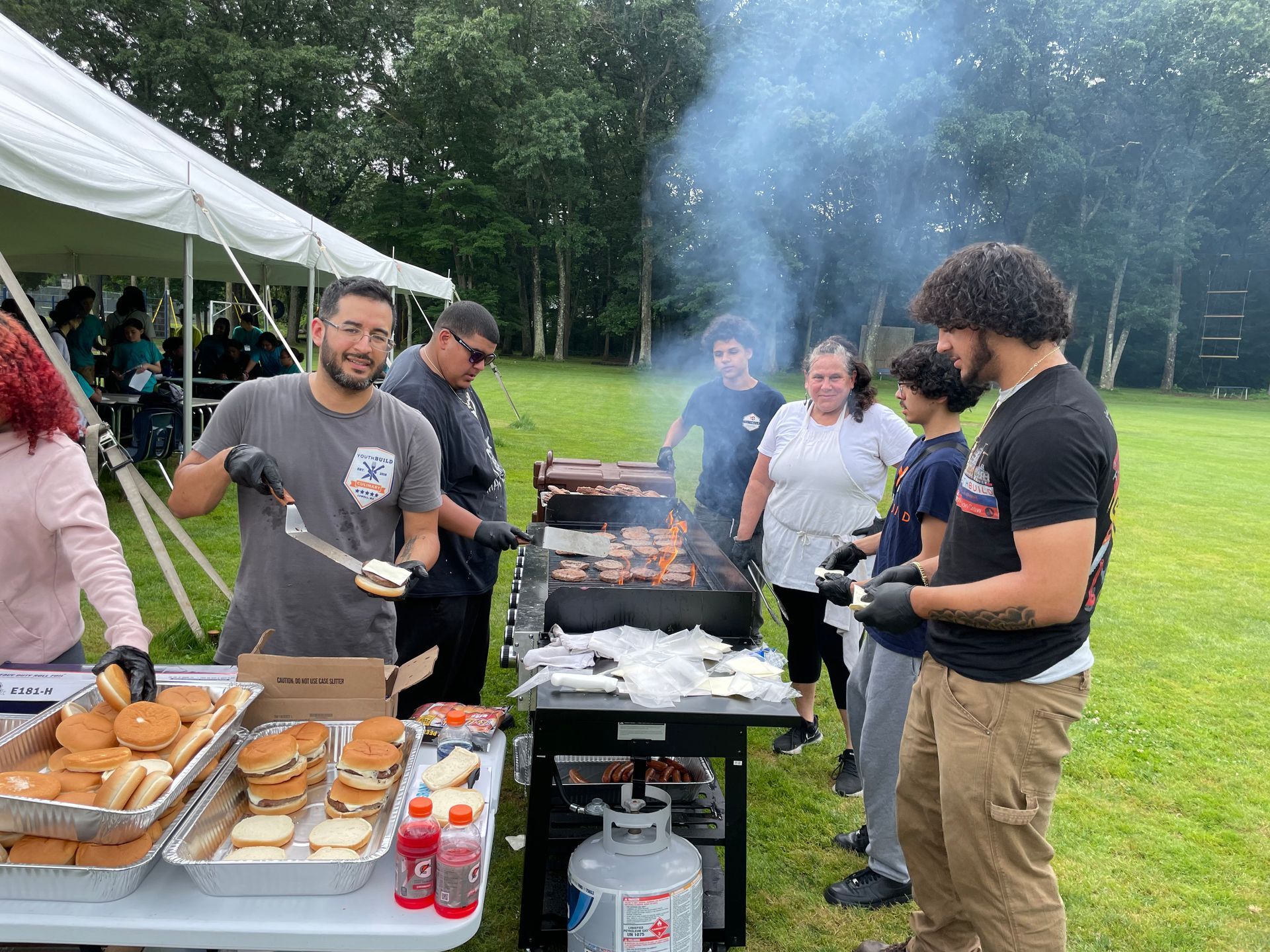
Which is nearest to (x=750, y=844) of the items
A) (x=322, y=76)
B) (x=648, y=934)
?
(x=648, y=934)

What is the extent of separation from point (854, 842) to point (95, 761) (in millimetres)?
2908

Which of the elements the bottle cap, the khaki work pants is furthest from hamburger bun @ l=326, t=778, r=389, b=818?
the khaki work pants

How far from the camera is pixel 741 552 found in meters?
4.47

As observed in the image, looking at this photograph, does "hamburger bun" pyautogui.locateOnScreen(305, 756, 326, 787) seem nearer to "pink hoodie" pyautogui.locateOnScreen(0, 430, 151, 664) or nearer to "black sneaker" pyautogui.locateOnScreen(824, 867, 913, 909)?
"pink hoodie" pyautogui.locateOnScreen(0, 430, 151, 664)

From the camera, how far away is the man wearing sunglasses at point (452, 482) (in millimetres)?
3379

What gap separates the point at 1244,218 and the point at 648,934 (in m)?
45.5

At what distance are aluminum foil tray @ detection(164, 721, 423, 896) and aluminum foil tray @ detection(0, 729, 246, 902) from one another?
0.08 meters

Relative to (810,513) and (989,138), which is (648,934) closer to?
(810,513)

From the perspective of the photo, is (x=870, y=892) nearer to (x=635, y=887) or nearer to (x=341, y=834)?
(x=635, y=887)

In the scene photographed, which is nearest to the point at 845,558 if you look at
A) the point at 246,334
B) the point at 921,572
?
the point at 921,572

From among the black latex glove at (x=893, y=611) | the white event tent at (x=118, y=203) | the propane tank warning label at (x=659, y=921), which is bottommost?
the propane tank warning label at (x=659, y=921)

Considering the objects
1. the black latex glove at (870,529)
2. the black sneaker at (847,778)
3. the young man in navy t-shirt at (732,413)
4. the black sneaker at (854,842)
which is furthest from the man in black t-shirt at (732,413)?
the black sneaker at (854,842)

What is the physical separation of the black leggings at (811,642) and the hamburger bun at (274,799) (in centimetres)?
264

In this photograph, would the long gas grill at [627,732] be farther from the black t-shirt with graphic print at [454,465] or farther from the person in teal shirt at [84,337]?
the person in teal shirt at [84,337]
